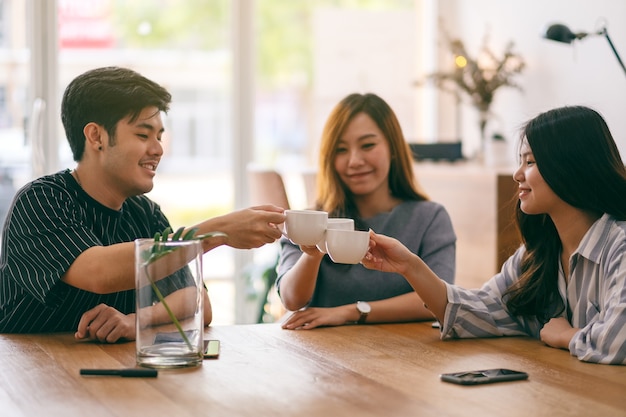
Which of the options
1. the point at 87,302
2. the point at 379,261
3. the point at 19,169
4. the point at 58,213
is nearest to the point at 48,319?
the point at 87,302

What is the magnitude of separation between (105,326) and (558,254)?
968 mm

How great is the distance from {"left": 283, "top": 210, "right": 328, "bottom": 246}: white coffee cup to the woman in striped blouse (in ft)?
0.58

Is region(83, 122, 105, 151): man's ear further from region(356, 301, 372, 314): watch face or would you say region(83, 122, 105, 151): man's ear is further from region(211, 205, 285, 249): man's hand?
region(356, 301, 372, 314): watch face

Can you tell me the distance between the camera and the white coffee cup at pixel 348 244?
173 cm

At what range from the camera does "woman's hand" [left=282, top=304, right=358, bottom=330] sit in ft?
6.59

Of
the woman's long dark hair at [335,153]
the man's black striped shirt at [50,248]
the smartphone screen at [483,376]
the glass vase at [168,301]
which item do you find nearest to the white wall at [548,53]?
the woman's long dark hair at [335,153]

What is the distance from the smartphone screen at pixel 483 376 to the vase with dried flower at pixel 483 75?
2724 millimetres

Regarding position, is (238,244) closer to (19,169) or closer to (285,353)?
(285,353)

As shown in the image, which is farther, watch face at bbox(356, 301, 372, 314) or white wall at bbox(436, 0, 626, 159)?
white wall at bbox(436, 0, 626, 159)

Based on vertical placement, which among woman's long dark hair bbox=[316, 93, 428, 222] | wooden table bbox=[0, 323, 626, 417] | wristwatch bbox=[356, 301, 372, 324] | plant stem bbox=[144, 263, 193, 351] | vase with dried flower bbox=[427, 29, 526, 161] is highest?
vase with dried flower bbox=[427, 29, 526, 161]

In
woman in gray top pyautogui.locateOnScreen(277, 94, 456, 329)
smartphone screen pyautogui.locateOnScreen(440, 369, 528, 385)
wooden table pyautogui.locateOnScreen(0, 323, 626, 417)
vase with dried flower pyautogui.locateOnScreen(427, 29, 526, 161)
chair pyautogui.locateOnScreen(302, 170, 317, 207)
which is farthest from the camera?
vase with dried flower pyautogui.locateOnScreen(427, 29, 526, 161)

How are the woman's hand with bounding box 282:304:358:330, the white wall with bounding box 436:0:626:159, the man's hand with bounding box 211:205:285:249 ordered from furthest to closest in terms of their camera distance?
the white wall with bounding box 436:0:626:159
the woman's hand with bounding box 282:304:358:330
the man's hand with bounding box 211:205:285:249

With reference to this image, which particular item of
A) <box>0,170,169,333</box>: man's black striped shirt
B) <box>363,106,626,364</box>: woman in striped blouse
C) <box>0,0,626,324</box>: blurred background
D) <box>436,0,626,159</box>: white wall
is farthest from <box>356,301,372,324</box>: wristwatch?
<box>0,0,626,324</box>: blurred background

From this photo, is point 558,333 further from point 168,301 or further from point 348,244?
point 168,301
